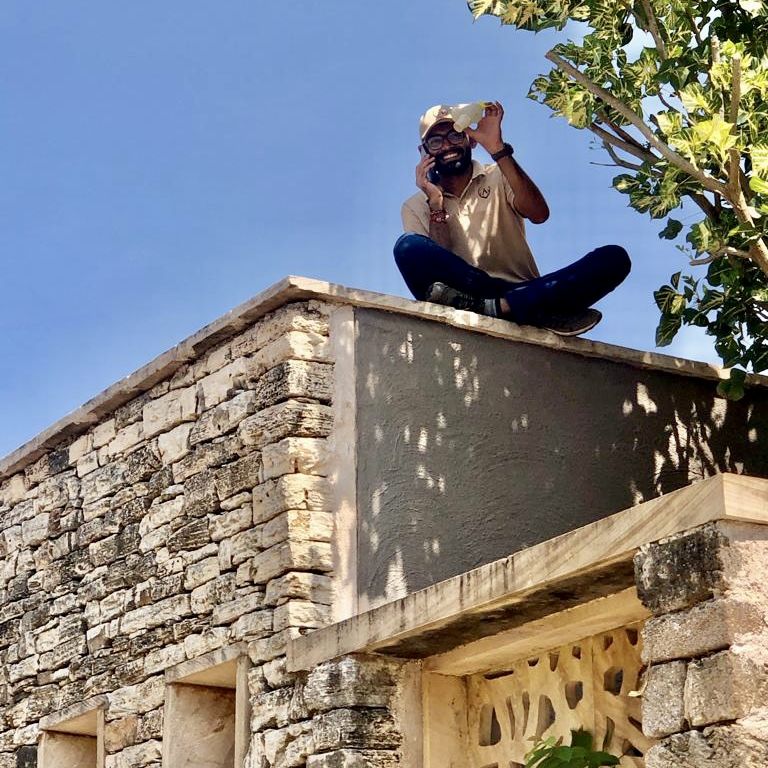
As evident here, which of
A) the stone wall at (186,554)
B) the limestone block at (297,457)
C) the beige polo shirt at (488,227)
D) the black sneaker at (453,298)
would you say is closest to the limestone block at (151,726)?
the stone wall at (186,554)

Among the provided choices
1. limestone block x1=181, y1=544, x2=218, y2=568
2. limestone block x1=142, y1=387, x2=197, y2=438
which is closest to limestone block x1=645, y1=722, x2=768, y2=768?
limestone block x1=181, y1=544, x2=218, y2=568

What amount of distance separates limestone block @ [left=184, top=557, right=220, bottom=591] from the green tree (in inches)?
99.0

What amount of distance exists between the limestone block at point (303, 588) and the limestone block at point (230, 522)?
1.41 feet

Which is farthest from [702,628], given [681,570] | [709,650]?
[681,570]

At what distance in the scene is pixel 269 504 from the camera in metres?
7.10

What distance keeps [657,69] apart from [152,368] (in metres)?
2.96

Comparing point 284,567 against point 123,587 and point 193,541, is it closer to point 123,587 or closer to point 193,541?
point 193,541

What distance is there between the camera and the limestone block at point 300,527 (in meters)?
6.95

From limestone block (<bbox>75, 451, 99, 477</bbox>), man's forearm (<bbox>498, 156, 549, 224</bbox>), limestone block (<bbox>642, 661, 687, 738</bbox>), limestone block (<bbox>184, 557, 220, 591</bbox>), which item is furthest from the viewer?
limestone block (<bbox>75, 451, 99, 477</bbox>)

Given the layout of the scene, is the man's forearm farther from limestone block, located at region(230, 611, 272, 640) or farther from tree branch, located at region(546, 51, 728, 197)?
limestone block, located at region(230, 611, 272, 640)

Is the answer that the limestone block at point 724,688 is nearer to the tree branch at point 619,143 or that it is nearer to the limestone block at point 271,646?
the limestone block at point 271,646

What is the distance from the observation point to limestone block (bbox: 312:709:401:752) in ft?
21.1

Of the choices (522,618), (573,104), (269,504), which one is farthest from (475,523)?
(573,104)

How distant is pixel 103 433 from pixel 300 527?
196 centimetres
